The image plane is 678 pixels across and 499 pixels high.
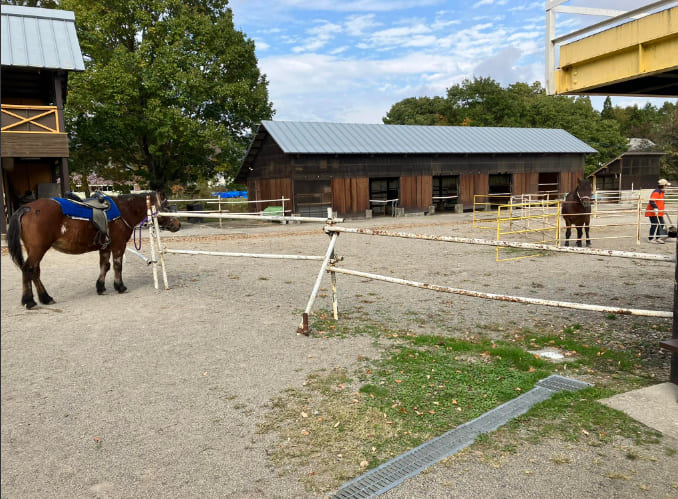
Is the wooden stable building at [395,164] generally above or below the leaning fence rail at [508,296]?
above

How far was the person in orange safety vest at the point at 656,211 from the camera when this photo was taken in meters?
13.0

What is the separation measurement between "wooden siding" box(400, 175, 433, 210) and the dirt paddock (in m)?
14.8

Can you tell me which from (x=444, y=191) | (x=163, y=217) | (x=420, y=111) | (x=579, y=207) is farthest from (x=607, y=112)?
(x=163, y=217)

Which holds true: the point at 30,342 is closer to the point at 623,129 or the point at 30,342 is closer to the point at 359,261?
the point at 359,261

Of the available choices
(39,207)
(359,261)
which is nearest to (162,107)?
(359,261)

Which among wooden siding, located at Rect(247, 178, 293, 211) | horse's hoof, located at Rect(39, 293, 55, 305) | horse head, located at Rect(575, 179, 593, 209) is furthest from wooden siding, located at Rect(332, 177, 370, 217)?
horse's hoof, located at Rect(39, 293, 55, 305)

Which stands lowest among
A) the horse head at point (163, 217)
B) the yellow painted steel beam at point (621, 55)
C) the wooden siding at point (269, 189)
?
the horse head at point (163, 217)

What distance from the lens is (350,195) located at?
24266 millimetres

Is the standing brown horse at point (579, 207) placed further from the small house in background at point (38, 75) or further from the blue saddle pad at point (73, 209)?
the small house in background at point (38, 75)

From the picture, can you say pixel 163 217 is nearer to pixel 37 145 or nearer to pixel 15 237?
pixel 15 237

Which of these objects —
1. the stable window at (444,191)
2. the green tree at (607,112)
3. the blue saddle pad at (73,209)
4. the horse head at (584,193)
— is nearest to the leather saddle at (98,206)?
the blue saddle pad at (73,209)

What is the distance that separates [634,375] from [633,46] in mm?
2970

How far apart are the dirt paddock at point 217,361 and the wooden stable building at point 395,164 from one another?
12.7 metres

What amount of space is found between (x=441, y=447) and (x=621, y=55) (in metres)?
3.99
